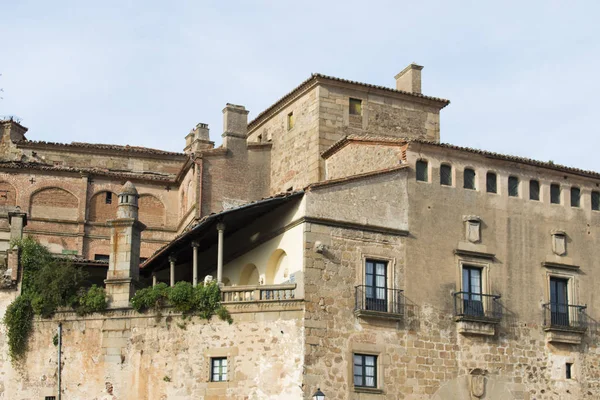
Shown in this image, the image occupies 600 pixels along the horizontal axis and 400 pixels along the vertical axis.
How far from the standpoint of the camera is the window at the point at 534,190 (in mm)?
37906

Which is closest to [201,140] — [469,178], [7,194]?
[7,194]

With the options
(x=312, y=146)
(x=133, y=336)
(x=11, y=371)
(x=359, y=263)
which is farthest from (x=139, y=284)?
(x=312, y=146)

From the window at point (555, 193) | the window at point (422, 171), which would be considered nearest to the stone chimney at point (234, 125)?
the window at point (422, 171)

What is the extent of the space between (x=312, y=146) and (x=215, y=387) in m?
13.1

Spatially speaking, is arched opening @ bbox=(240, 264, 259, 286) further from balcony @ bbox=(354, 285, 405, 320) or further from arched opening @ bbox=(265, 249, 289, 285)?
balcony @ bbox=(354, 285, 405, 320)

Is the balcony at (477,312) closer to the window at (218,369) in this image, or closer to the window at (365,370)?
the window at (365,370)

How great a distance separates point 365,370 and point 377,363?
1.49ft

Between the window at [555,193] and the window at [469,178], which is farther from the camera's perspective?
the window at [555,193]

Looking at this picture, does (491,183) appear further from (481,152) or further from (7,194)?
(7,194)

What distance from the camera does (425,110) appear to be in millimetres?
45250

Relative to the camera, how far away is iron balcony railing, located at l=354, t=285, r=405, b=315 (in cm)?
3379

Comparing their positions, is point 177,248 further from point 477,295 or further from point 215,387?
point 477,295

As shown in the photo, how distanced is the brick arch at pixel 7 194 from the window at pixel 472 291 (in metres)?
22.2

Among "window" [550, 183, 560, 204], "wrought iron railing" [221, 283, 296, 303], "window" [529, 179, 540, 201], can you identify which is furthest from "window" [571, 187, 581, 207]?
"wrought iron railing" [221, 283, 296, 303]
